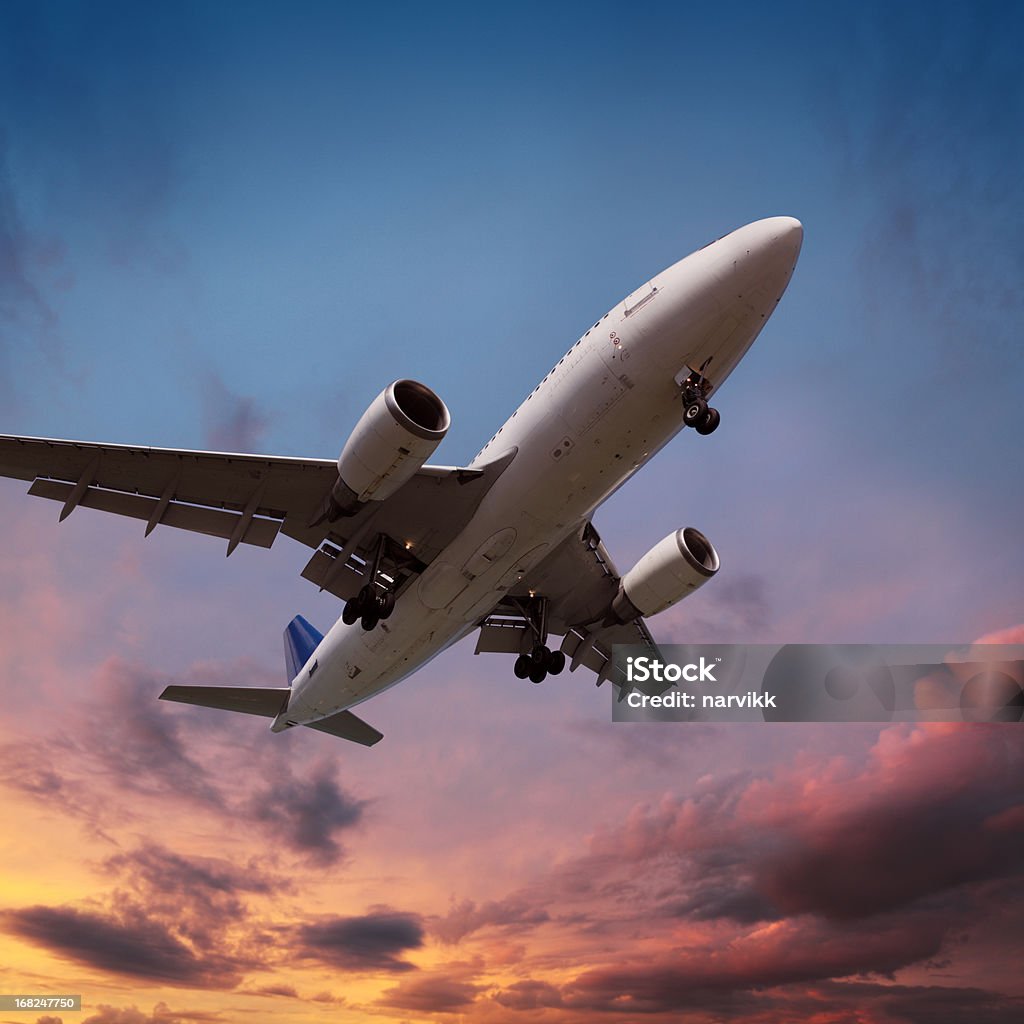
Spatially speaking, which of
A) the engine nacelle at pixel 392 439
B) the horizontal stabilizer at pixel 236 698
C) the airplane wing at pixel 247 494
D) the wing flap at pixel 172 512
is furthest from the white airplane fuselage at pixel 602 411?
the horizontal stabilizer at pixel 236 698

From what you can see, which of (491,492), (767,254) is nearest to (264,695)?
(491,492)

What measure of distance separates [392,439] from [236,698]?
1366cm

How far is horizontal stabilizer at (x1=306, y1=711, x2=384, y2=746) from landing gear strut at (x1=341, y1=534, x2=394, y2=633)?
9.56m

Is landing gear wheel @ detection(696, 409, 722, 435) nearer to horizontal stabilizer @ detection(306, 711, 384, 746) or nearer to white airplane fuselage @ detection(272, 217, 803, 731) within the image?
white airplane fuselage @ detection(272, 217, 803, 731)

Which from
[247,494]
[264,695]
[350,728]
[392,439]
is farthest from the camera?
[350,728]

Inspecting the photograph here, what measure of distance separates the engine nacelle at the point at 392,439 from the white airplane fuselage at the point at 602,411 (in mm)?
1955

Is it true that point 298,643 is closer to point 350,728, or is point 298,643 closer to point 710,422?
point 350,728

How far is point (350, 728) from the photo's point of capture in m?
30.9

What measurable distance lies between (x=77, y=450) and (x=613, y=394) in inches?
419

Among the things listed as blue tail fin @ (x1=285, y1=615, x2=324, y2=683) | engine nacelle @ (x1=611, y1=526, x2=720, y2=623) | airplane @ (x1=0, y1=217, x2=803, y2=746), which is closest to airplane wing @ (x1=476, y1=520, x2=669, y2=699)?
airplane @ (x1=0, y1=217, x2=803, y2=746)

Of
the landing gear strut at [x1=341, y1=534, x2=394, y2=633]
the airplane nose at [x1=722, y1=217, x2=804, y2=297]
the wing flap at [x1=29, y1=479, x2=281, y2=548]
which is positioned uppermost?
the airplane nose at [x1=722, y1=217, x2=804, y2=297]

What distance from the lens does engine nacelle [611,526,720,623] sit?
22750 mm

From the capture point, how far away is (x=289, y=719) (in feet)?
89.9

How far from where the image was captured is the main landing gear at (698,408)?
16938mm
